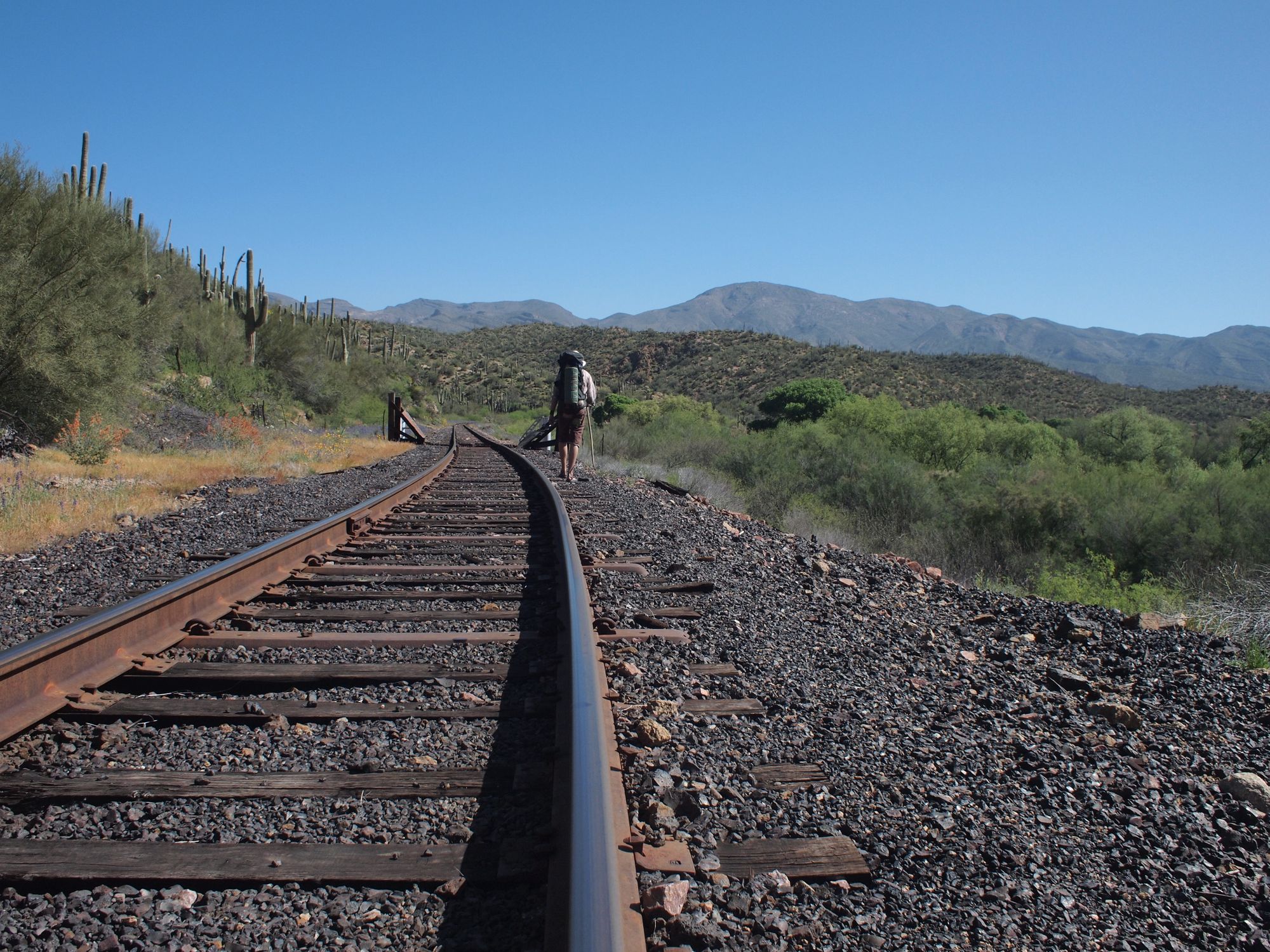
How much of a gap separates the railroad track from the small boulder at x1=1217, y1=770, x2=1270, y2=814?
220cm

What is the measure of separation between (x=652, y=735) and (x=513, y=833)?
2.60ft

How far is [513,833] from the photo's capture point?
2.53 metres

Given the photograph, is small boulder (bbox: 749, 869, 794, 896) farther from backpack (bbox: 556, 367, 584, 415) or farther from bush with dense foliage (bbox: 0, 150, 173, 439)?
bush with dense foliage (bbox: 0, 150, 173, 439)

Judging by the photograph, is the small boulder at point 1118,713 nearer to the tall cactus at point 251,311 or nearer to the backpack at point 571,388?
the backpack at point 571,388

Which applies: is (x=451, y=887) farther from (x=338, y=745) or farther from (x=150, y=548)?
(x=150, y=548)

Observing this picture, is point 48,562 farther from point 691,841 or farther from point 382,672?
point 691,841

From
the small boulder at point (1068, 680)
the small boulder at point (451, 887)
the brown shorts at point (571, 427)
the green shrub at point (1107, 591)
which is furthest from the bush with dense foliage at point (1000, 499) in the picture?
the small boulder at point (451, 887)

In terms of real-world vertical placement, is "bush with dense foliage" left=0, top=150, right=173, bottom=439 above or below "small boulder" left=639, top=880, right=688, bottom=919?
above

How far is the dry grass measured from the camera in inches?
316

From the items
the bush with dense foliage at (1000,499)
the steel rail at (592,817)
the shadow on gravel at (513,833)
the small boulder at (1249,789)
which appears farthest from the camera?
the bush with dense foliage at (1000,499)

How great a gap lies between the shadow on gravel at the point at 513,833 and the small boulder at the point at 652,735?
33 cm

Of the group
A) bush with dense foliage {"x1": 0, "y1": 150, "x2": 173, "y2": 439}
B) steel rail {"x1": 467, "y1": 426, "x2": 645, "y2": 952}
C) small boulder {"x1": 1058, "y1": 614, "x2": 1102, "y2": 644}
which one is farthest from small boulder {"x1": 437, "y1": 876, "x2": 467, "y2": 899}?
bush with dense foliage {"x1": 0, "y1": 150, "x2": 173, "y2": 439}

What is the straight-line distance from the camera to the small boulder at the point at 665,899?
83.0 inches

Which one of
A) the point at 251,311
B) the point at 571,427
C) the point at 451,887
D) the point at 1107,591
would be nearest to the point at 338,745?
the point at 451,887
